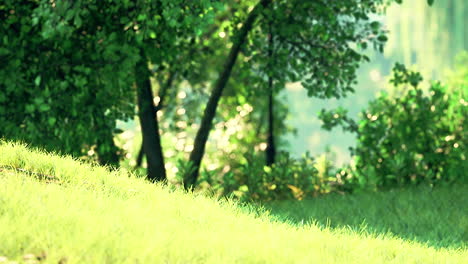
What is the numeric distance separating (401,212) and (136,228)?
5657 mm

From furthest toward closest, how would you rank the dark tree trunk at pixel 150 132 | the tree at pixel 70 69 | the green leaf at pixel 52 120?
the dark tree trunk at pixel 150 132, the tree at pixel 70 69, the green leaf at pixel 52 120

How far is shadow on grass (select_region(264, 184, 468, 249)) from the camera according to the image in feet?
30.6

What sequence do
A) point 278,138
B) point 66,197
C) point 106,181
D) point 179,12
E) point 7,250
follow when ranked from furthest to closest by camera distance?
point 278,138 < point 179,12 < point 106,181 < point 66,197 < point 7,250

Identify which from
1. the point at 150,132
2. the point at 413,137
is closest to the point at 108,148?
the point at 150,132

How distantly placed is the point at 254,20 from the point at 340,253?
7.50 m

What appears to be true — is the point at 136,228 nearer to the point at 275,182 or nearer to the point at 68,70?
the point at 68,70

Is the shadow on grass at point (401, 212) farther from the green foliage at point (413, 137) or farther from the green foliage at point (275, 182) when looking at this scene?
the green foliage at point (413, 137)

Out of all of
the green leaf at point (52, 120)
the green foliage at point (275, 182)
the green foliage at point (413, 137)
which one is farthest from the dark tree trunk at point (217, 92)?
the green leaf at point (52, 120)

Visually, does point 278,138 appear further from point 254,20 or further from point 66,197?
point 66,197

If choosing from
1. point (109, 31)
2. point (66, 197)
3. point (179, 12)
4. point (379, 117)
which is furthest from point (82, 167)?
point (379, 117)

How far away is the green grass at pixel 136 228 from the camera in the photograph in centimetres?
500

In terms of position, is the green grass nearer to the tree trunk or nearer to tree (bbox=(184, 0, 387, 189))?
the tree trunk

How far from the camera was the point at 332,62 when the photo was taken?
44.1 ft

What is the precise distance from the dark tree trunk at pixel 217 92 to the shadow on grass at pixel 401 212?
1832 mm
